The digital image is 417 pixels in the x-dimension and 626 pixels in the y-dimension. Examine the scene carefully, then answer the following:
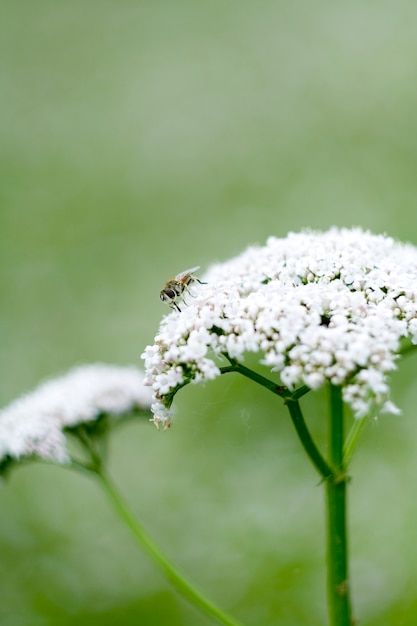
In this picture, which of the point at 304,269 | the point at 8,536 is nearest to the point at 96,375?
the point at 304,269

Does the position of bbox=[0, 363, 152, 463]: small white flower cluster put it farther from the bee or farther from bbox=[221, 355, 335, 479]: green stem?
bbox=[221, 355, 335, 479]: green stem

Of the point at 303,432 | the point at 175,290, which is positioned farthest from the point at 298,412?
the point at 175,290

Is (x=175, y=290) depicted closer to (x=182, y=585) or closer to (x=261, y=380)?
(x=261, y=380)

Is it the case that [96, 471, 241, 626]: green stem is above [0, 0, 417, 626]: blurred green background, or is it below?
below

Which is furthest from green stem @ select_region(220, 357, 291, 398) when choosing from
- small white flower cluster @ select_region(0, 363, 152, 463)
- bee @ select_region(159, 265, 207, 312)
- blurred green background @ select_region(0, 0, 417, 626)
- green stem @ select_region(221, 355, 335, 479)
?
blurred green background @ select_region(0, 0, 417, 626)

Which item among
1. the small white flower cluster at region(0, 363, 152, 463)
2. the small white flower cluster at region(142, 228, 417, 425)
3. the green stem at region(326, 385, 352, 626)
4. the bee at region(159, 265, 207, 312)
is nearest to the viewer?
the small white flower cluster at region(142, 228, 417, 425)

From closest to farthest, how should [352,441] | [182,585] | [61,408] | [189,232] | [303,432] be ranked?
[303,432] < [352,441] < [182,585] < [61,408] < [189,232]
